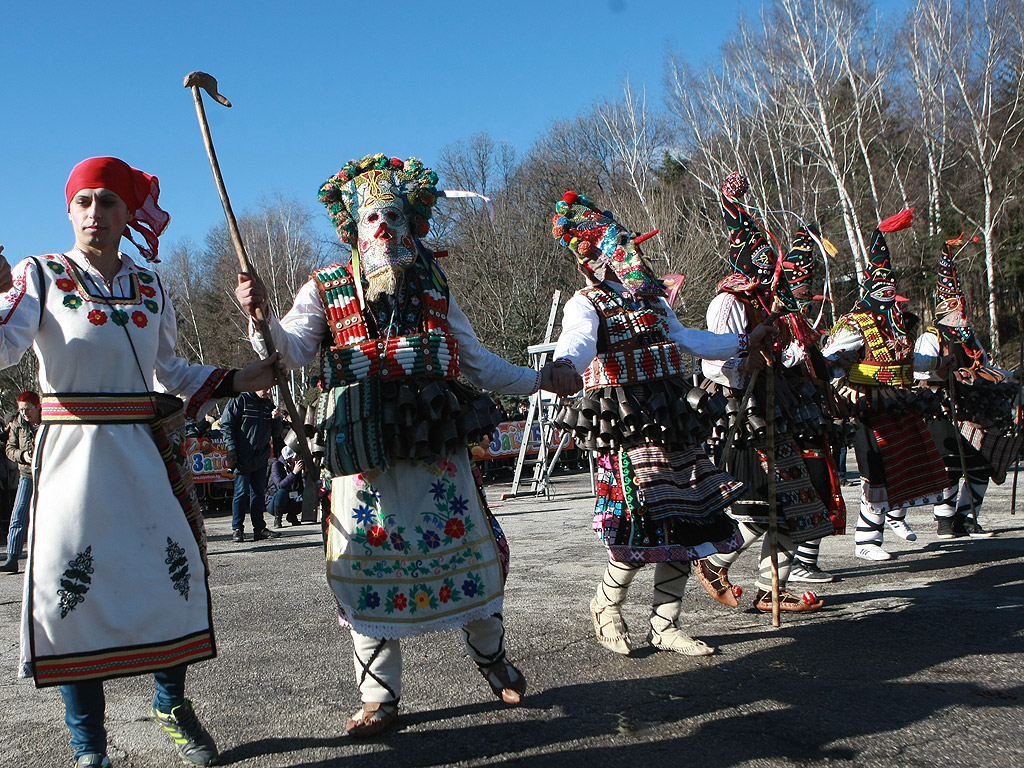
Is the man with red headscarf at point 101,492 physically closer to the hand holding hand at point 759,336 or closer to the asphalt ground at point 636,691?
the asphalt ground at point 636,691

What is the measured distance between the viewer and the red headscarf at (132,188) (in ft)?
10.1

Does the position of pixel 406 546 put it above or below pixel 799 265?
below

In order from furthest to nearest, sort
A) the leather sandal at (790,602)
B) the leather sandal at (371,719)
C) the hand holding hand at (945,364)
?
1. the hand holding hand at (945,364)
2. the leather sandal at (790,602)
3. the leather sandal at (371,719)

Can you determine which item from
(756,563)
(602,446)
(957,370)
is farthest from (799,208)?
(602,446)

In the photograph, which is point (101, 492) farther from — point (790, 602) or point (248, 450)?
point (248, 450)

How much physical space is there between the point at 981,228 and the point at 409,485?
26102 mm

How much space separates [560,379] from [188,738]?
→ 196cm

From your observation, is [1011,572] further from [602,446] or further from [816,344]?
[602,446]

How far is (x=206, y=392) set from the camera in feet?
11.0

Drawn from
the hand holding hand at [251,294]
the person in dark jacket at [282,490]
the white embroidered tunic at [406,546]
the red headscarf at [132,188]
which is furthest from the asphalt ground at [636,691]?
the person in dark jacket at [282,490]

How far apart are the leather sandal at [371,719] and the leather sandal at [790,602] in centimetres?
257

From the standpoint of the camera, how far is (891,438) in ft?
22.8

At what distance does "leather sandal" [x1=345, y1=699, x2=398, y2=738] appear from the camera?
3264mm

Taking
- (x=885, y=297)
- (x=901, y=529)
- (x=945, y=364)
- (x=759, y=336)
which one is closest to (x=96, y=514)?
(x=759, y=336)
